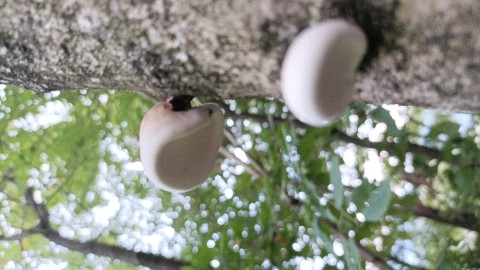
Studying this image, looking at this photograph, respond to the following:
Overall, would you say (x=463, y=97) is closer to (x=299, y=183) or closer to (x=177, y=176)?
(x=177, y=176)

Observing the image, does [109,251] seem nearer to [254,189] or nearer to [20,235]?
[20,235]

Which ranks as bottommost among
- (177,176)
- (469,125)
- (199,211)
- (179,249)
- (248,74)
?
(179,249)

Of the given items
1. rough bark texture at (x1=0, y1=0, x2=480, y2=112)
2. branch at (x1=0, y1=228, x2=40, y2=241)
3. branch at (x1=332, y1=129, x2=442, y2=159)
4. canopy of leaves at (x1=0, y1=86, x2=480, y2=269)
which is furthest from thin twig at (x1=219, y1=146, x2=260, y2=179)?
branch at (x1=0, y1=228, x2=40, y2=241)

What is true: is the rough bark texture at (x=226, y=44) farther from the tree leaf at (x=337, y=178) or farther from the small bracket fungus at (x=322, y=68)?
the tree leaf at (x=337, y=178)

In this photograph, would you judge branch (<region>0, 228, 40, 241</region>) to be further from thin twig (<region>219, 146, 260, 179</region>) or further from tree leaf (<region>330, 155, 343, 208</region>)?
tree leaf (<region>330, 155, 343, 208</region>)

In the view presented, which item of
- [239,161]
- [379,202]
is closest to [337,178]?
[379,202]

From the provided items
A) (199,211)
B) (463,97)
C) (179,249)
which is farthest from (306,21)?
(179,249)
